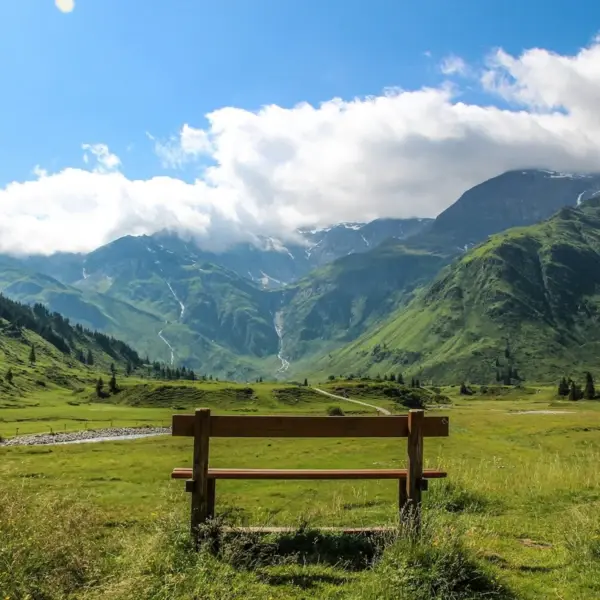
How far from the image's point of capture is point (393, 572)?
420 inches

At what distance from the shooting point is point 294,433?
13.1m

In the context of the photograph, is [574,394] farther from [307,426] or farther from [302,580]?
[302,580]

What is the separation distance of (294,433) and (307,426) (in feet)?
1.41

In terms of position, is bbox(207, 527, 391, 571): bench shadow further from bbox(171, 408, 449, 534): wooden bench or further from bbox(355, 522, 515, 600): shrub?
bbox(355, 522, 515, 600): shrub

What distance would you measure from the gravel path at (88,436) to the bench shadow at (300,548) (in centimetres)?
6215

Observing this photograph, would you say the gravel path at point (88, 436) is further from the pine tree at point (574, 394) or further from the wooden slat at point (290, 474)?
the pine tree at point (574, 394)

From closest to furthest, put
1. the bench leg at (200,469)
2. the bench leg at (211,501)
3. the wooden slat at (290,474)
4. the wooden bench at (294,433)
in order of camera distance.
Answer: the bench leg at (200,469) < the wooden bench at (294,433) < the bench leg at (211,501) < the wooden slat at (290,474)

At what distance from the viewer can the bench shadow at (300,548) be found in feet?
40.0

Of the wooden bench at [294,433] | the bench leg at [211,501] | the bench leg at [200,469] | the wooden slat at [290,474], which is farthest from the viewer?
the wooden slat at [290,474]

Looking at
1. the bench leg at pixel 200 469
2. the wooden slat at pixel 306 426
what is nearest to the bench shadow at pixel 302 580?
the bench leg at pixel 200 469

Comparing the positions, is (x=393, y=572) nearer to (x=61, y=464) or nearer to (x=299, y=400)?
(x=61, y=464)

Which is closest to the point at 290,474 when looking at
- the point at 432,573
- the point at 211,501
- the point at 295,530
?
the point at 295,530

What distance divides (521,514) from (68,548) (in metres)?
13.1

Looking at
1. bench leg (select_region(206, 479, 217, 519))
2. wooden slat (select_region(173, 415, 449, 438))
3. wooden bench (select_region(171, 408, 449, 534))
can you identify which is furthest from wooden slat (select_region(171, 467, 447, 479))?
wooden slat (select_region(173, 415, 449, 438))
